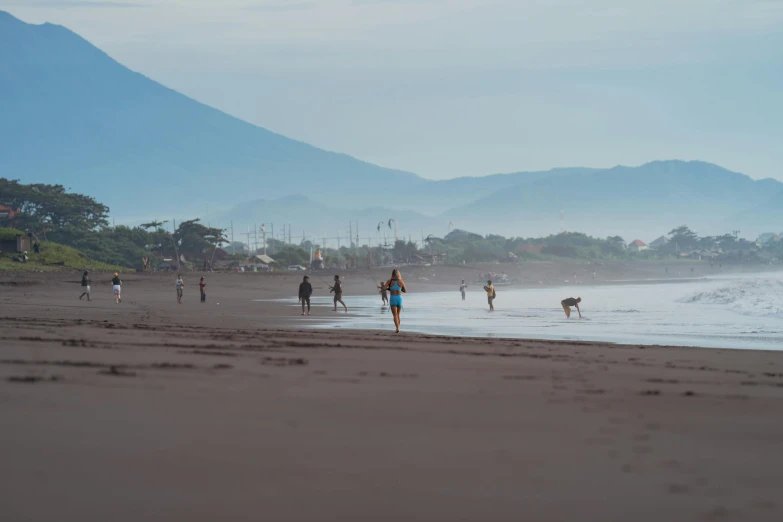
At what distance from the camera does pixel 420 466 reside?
5.55 meters

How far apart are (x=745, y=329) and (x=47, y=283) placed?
124ft

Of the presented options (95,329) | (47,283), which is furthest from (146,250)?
(95,329)

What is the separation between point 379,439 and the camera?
20.6ft

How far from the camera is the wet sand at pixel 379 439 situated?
189 inches

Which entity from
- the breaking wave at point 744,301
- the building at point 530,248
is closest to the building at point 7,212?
the breaking wave at point 744,301

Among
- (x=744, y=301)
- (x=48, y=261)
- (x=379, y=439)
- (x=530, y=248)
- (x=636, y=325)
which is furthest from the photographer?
(x=530, y=248)

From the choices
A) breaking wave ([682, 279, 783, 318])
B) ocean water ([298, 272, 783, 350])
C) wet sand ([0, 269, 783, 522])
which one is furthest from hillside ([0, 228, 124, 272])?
wet sand ([0, 269, 783, 522])

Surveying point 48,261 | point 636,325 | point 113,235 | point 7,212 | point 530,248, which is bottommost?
point 636,325

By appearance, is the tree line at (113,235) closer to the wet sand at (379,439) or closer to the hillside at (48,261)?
the hillside at (48,261)

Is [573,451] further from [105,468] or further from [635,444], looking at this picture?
[105,468]

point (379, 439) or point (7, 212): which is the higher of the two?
point (7, 212)

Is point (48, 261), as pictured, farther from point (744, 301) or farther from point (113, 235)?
point (744, 301)

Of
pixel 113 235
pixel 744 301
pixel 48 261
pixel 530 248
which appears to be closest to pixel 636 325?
pixel 744 301

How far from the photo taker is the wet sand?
480cm
